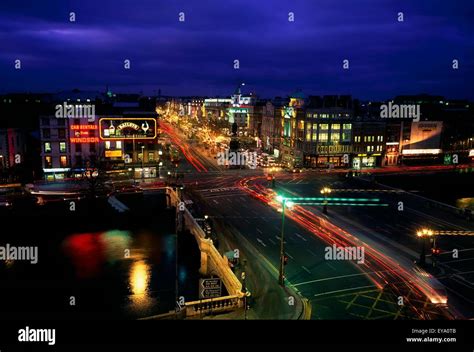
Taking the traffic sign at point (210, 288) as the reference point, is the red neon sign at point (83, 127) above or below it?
above

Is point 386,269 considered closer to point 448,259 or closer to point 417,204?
point 448,259

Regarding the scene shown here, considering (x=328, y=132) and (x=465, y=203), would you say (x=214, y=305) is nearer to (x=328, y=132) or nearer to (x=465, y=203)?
(x=465, y=203)

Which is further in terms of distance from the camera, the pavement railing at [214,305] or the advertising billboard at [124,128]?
the advertising billboard at [124,128]

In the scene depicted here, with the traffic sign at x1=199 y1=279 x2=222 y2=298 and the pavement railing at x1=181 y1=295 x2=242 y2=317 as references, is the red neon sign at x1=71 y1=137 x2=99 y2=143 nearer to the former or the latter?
the pavement railing at x1=181 y1=295 x2=242 y2=317

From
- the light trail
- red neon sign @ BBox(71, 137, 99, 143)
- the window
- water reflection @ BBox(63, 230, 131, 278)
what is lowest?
water reflection @ BBox(63, 230, 131, 278)

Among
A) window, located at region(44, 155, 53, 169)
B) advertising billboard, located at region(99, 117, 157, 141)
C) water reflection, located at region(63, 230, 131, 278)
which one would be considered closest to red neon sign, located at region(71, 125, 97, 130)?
advertising billboard, located at region(99, 117, 157, 141)

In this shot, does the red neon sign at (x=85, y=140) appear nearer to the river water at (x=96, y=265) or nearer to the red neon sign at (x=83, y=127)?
the red neon sign at (x=83, y=127)

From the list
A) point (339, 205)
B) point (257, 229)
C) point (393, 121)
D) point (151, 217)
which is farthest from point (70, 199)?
point (393, 121)

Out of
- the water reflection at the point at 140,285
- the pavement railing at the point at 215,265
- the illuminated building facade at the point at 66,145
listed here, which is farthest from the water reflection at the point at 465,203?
the illuminated building facade at the point at 66,145

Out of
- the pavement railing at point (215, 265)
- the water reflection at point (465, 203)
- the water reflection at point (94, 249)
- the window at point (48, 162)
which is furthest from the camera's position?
the window at point (48, 162)

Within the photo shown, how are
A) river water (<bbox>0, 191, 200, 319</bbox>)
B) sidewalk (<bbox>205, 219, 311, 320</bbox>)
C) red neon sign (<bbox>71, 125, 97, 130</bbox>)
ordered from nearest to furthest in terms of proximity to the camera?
sidewalk (<bbox>205, 219, 311, 320</bbox>) → river water (<bbox>0, 191, 200, 319</bbox>) → red neon sign (<bbox>71, 125, 97, 130</bbox>)

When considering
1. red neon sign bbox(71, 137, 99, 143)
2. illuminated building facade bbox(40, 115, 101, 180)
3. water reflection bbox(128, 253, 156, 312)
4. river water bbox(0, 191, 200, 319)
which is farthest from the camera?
red neon sign bbox(71, 137, 99, 143)

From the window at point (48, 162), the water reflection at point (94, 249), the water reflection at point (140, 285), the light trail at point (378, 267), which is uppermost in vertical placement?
the window at point (48, 162)

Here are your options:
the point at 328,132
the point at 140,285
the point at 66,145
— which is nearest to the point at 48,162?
the point at 66,145
